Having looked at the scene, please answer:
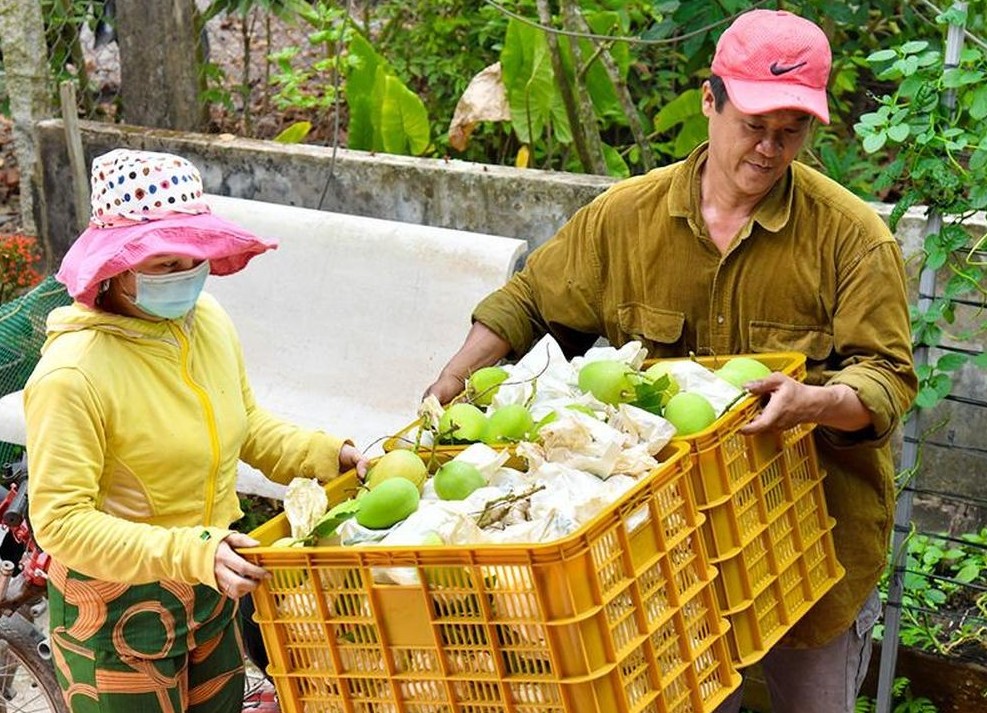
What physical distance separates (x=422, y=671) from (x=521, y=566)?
301mm

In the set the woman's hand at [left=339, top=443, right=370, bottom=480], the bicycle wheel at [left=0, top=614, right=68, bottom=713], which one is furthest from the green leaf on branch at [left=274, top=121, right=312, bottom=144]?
the woman's hand at [left=339, top=443, right=370, bottom=480]

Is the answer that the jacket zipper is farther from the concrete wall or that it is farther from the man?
the concrete wall

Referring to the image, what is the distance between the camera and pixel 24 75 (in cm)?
693

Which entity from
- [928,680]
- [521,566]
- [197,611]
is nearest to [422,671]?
[521,566]

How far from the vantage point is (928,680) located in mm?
4504

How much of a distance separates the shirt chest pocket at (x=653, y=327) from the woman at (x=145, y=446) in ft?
2.30

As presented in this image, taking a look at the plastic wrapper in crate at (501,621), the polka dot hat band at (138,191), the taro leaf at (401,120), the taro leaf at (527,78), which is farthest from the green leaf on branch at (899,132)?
the taro leaf at (401,120)

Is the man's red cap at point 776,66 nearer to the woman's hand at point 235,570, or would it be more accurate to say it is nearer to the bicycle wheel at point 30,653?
the woman's hand at point 235,570

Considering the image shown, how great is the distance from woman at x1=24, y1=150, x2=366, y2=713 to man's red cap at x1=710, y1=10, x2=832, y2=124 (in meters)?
1.06

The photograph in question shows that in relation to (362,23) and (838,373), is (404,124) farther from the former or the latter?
(838,373)

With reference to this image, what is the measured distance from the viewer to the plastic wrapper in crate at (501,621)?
240 cm

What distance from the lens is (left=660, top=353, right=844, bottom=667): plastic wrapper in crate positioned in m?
2.86

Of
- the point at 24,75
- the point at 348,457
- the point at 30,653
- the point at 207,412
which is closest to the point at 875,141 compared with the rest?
the point at 348,457

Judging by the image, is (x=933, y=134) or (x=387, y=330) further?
(x=387, y=330)
